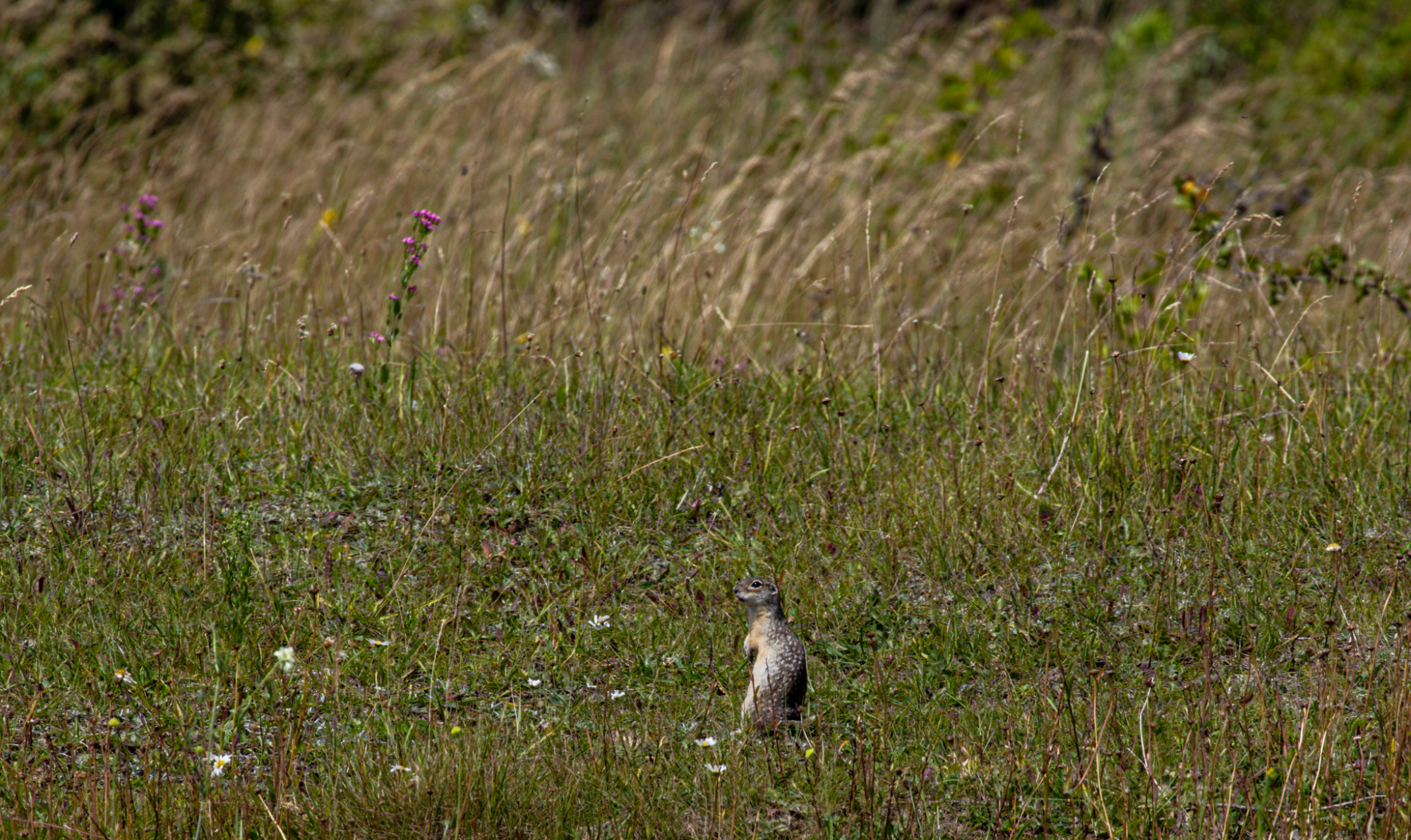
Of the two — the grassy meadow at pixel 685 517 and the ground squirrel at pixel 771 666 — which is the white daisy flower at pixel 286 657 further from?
the ground squirrel at pixel 771 666

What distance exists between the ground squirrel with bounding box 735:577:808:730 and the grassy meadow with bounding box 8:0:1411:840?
0.07 m

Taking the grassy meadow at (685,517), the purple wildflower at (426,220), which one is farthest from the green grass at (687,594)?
the purple wildflower at (426,220)

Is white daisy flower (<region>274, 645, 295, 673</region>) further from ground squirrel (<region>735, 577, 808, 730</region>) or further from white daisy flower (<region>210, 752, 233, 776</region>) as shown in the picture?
ground squirrel (<region>735, 577, 808, 730</region>)

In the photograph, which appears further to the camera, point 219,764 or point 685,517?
point 685,517

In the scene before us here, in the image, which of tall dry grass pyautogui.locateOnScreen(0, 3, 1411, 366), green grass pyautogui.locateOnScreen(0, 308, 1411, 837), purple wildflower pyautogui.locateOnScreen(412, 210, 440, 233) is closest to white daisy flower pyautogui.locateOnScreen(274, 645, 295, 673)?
green grass pyautogui.locateOnScreen(0, 308, 1411, 837)

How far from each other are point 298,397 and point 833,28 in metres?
6.75

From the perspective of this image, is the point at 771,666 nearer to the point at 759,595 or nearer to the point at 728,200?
the point at 759,595

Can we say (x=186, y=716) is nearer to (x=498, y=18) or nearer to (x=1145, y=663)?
(x=1145, y=663)

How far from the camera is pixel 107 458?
4320 mm

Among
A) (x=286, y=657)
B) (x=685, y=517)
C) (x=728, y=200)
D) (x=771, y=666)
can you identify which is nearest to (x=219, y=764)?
(x=286, y=657)

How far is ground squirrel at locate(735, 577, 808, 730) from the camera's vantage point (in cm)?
326

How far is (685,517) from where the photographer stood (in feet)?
14.0

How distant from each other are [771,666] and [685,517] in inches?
40.7

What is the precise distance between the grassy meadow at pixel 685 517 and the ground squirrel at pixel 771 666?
7cm
